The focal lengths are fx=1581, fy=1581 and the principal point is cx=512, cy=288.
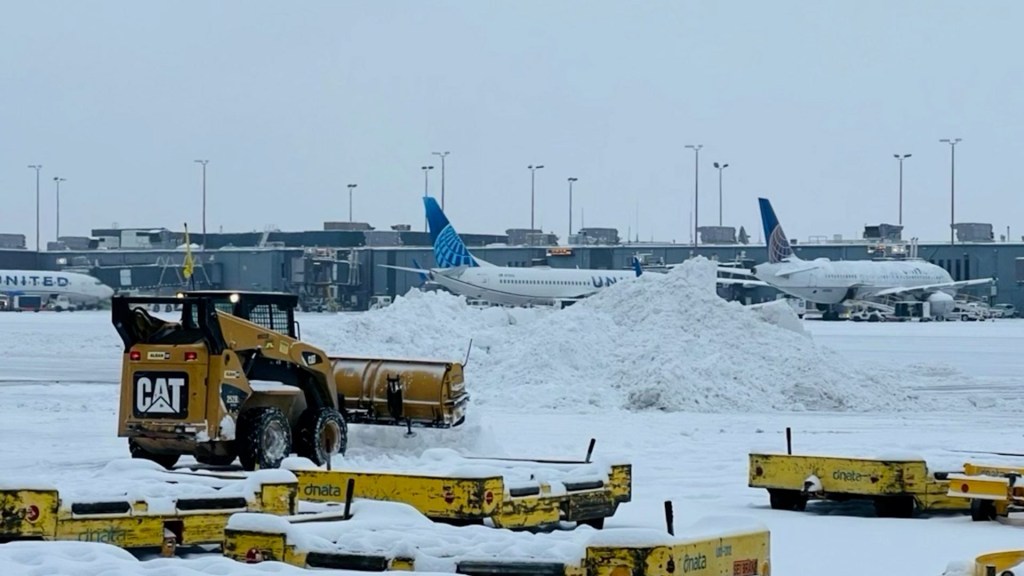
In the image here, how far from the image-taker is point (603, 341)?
3047 cm

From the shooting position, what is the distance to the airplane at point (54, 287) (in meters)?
102

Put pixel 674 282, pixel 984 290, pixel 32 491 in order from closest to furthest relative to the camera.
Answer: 1. pixel 32 491
2. pixel 674 282
3. pixel 984 290

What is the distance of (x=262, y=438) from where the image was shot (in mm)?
15305

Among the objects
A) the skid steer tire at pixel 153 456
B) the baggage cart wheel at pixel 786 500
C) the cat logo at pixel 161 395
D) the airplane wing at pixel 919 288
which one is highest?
the airplane wing at pixel 919 288

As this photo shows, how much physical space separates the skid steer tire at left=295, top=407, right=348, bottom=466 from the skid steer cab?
1cm

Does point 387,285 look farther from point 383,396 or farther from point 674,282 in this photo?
point 383,396

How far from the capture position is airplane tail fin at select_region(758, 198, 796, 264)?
84938 millimetres

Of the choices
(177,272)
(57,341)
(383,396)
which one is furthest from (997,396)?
(177,272)

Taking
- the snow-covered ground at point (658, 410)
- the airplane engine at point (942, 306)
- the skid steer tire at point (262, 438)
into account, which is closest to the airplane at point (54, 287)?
the airplane engine at point (942, 306)

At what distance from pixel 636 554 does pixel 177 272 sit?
101288 millimetres

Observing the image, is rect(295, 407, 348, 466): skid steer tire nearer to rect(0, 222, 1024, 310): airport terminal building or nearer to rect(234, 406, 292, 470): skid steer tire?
rect(234, 406, 292, 470): skid steer tire

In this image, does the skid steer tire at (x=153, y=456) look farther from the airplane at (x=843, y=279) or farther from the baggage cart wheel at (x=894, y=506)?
the airplane at (x=843, y=279)

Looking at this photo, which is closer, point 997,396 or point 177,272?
point 997,396

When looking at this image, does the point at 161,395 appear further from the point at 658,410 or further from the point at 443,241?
the point at 443,241
